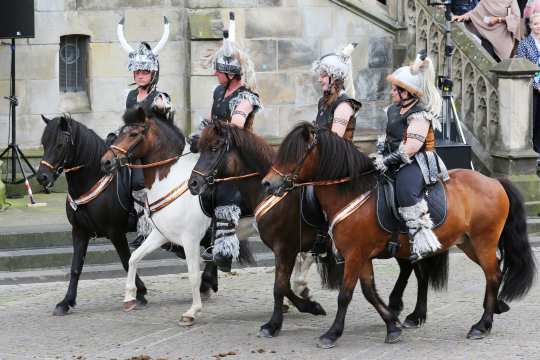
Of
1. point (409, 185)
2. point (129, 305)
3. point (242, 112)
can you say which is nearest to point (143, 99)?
point (242, 112)

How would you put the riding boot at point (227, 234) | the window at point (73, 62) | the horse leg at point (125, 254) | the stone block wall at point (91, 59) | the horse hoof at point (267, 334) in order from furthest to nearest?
the window at point (73, 62), the stone block wall at point (91, 59), the horse leg at point (125, 254), the riding boot at point (227, 234), the horse hoof at point (267, 334)

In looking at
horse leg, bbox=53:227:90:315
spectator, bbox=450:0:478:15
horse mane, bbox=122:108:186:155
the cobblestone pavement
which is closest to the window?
the cobblestone pavement

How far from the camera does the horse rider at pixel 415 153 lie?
10.3m

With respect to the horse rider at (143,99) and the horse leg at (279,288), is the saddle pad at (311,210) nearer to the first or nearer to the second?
the horse leg at (279,288)

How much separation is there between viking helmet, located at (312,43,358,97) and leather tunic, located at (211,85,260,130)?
606 mm

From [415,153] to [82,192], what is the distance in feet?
10.4

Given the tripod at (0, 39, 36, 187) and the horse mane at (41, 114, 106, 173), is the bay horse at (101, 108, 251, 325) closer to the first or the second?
the horse mane at (41, 114, 106, 173)

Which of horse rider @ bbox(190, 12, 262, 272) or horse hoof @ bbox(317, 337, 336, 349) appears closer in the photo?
horse hoof @ bbox(317, 337, 336, 349)

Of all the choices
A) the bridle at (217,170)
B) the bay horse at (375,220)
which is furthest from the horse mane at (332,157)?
the bridle at (217,170)

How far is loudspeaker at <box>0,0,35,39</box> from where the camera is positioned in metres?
16.4

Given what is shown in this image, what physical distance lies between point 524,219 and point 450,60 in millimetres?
6573

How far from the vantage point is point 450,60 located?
17.3 metres

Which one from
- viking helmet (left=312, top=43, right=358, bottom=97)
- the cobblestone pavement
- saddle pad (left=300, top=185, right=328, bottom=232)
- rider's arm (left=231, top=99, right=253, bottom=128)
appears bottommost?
the cobblestone pavement

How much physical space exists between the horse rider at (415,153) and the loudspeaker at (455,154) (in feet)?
16.7
